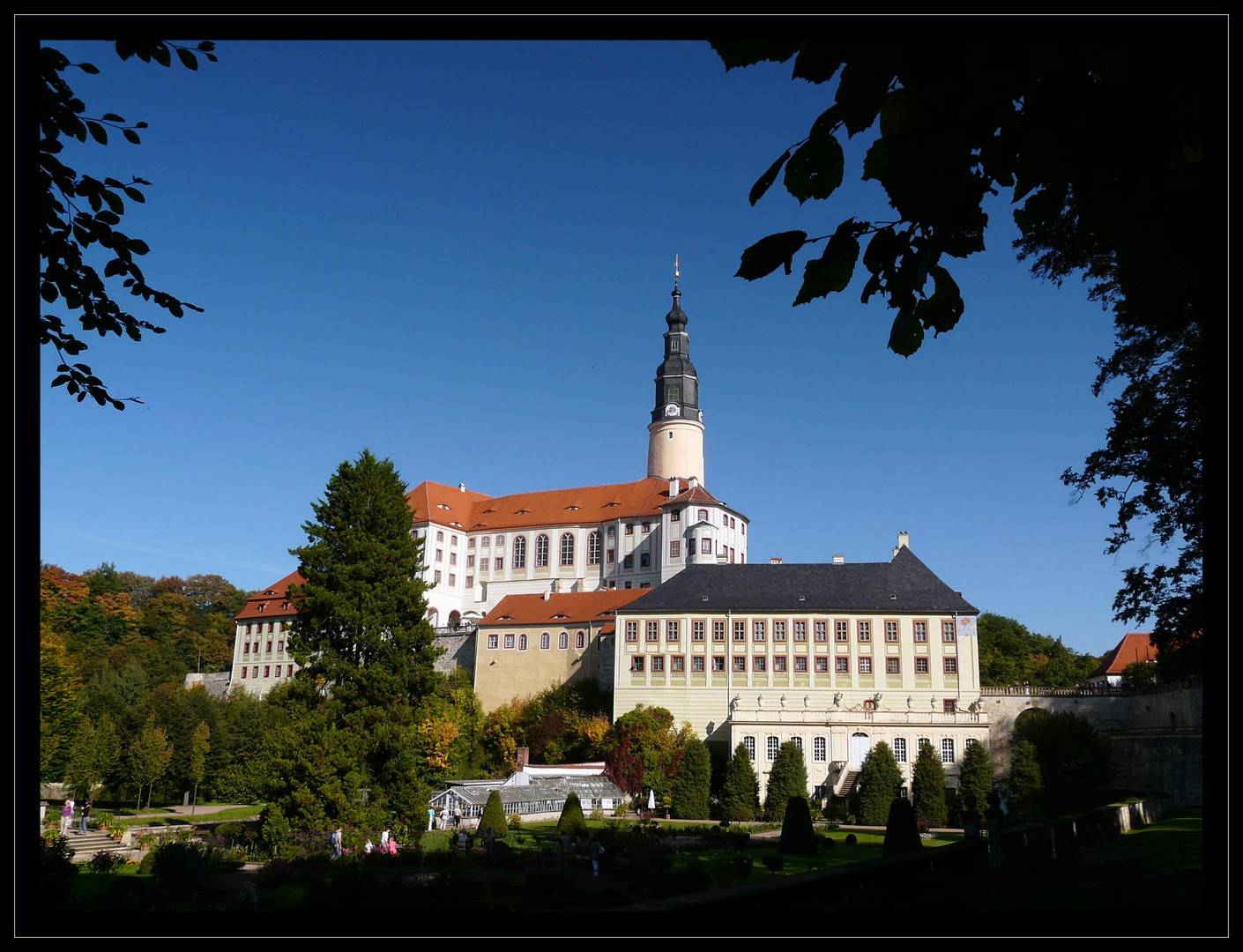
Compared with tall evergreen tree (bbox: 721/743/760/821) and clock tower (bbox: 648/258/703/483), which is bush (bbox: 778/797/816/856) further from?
clock tower (bbox: 648/258/703/483)

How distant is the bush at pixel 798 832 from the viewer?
3189cm

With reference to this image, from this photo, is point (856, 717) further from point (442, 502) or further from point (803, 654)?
point (442, 502)

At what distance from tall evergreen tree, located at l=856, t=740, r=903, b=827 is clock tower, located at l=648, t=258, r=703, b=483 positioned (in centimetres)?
5535

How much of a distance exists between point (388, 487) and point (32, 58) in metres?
31.4

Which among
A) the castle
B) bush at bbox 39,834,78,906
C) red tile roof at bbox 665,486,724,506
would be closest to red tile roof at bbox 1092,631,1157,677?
the castle

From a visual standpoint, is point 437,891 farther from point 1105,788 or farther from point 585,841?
point 1105,788

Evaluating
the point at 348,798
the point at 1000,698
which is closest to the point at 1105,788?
the point at 1000,698

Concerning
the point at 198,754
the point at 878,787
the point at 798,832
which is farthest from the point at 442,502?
the point at 798,832

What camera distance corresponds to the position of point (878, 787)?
143 ft

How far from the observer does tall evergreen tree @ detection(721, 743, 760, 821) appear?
45.0 m

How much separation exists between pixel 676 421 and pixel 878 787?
197ft

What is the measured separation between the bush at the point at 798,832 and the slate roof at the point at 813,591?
24757 mm

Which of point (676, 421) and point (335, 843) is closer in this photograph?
point (335, 843)

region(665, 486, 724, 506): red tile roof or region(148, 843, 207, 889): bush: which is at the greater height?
region(665, 486, 724, 506): red tile roof
